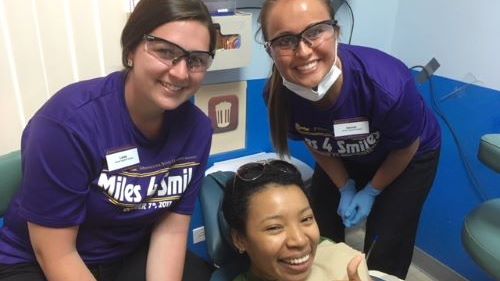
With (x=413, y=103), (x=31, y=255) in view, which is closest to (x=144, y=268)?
(x=31, y=255)

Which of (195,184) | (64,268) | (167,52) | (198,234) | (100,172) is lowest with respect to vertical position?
(198,234)

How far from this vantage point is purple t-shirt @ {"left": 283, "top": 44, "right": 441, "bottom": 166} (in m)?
1.28

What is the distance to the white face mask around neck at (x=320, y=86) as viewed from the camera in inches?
47.9

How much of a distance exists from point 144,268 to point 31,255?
1.01 feet

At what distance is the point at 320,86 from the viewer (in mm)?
1217

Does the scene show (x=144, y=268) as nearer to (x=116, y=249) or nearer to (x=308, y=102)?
(x=116, y=249)

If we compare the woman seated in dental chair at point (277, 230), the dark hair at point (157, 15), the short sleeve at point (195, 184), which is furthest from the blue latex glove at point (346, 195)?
the dark hair at point (157, 15)

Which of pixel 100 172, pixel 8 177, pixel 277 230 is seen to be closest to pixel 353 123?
pixel 277 230

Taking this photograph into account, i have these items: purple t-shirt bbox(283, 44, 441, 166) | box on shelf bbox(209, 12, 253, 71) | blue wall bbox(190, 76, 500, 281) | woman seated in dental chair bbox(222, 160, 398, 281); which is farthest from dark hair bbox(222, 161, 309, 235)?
box on shelf bbox(209, 12, 253, 71)

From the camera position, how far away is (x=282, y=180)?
121cm

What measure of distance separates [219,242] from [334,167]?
0.56 metres

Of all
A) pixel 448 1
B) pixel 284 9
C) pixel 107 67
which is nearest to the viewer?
pixel 284 9

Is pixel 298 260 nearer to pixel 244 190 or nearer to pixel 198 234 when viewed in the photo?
pixel 244 190

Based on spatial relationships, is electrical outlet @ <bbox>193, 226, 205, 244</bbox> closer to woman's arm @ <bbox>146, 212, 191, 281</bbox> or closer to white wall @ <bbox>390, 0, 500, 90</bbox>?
woman's arm @ <bbox>146, 212, 191, 281</bbox>
